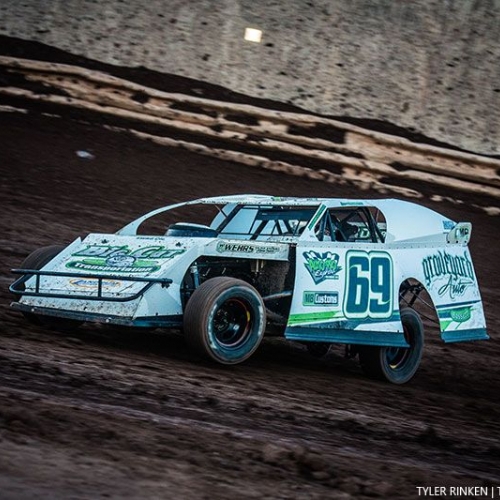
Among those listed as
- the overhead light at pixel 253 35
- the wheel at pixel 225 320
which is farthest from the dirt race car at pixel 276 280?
the overhead light at pixel 253 35

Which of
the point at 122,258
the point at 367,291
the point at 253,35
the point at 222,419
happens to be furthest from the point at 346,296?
the point at 253,35

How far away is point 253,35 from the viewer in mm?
18234

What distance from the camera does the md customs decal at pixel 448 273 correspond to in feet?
27.8

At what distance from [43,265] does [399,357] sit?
3128 millimetres

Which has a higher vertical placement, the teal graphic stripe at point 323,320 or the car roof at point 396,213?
the car roof at point 396,213

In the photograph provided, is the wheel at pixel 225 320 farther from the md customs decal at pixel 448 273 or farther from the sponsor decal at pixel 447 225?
the sponsor decal at pixel 447 225

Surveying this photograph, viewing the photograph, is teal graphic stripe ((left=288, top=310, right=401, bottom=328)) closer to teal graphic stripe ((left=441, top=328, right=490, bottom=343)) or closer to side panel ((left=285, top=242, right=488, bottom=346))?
side panel ((left=285, top=242, right=488, bottom=346))

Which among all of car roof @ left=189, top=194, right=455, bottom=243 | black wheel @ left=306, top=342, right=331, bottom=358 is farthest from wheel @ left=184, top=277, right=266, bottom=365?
black wheel @ left=306, top=342, right=331, bottom=358

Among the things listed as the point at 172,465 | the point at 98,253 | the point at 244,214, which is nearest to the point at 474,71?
the point at 244,214

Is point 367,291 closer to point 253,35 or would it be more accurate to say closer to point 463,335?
point 463,335

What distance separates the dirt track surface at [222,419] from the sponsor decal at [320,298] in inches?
22.6

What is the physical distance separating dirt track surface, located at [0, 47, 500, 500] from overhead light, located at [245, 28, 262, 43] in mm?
8056

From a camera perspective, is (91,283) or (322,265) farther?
(322,265)

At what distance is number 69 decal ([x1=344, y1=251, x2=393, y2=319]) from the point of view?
7.88 meters
